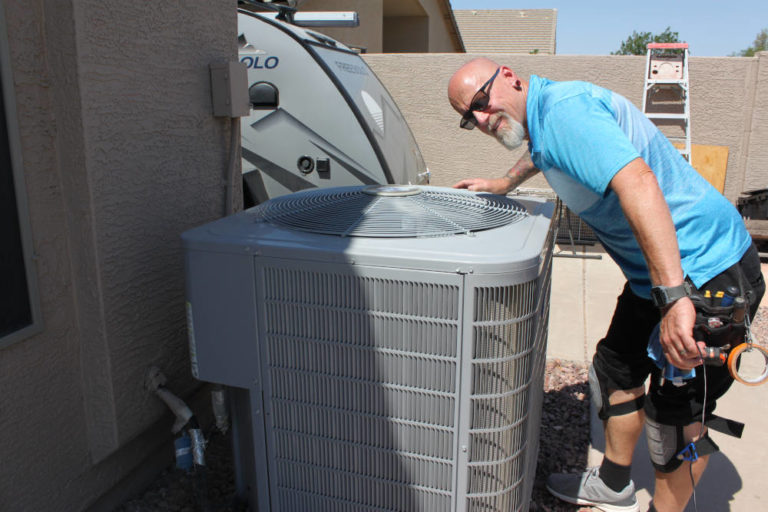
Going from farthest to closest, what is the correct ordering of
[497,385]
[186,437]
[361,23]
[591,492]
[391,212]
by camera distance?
[361,23] → [591,492] → [186,437] → [391,212] → [497,385]

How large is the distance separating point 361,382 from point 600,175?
0.98 metres

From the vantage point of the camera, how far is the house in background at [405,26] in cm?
1277

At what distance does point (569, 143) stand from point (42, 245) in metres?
1.78

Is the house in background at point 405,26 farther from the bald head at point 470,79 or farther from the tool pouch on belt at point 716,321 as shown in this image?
the tool pouch on belt at point 716,321

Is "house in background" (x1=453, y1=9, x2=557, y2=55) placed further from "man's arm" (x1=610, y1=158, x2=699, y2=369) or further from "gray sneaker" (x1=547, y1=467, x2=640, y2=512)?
"man's arm" (x1=610, y1=158, x2=699, y2=369)

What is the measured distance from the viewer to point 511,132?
237 cm

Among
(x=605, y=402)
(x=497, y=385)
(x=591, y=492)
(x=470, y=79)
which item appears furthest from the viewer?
(x=591, y=492)

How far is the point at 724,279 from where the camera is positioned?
217cm

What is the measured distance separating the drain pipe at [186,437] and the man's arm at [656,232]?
1718 mm

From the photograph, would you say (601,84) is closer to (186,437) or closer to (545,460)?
(545,460)

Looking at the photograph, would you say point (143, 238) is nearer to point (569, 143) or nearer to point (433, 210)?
point (433, 210)

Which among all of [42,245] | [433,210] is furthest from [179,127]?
[433,210]

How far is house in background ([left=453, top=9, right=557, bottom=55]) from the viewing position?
3309cm

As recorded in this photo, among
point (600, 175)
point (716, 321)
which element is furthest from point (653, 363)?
point (600, 175)
